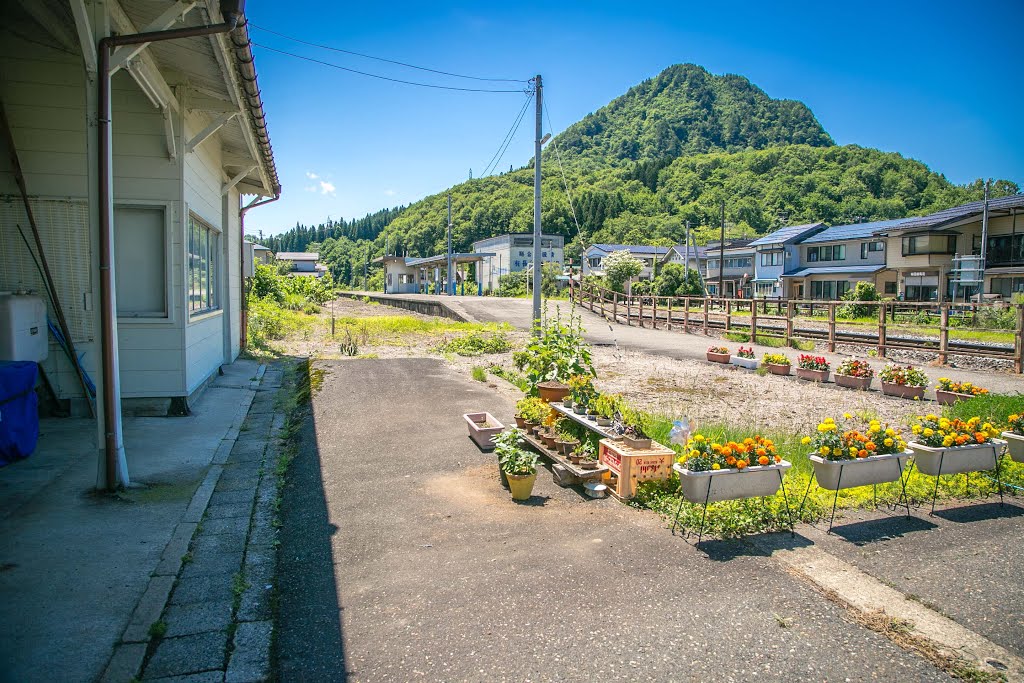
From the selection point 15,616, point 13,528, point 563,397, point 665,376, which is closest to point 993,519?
point 563,397

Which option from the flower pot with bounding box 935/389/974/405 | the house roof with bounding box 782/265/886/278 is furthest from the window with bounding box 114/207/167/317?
the house roof with bounding box 782/265/886/278

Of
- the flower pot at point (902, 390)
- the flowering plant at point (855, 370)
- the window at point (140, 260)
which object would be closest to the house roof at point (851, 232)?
the flowering plant at point (855, 370)

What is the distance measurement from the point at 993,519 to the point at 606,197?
3056 inches

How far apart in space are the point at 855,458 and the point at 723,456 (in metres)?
1.02

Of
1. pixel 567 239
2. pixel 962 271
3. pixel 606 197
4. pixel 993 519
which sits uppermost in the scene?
pixel 606 197

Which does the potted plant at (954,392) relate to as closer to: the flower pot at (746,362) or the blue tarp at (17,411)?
the flower pot at (746,362)

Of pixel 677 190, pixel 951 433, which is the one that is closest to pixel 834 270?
pixel 951 433

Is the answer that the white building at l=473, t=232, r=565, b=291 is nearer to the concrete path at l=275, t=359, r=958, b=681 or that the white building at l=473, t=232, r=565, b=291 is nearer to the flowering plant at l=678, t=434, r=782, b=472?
the concrete path at l=275, t=359, r=958, b=681

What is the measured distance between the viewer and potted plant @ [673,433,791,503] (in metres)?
4.00

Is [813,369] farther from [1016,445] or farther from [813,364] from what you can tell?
[1016,445]

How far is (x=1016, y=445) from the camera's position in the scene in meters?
5.14

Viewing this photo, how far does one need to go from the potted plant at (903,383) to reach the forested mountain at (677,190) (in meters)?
34.5

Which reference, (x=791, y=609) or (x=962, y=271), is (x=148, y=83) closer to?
(x=791, y=609)

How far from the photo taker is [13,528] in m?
3.71
